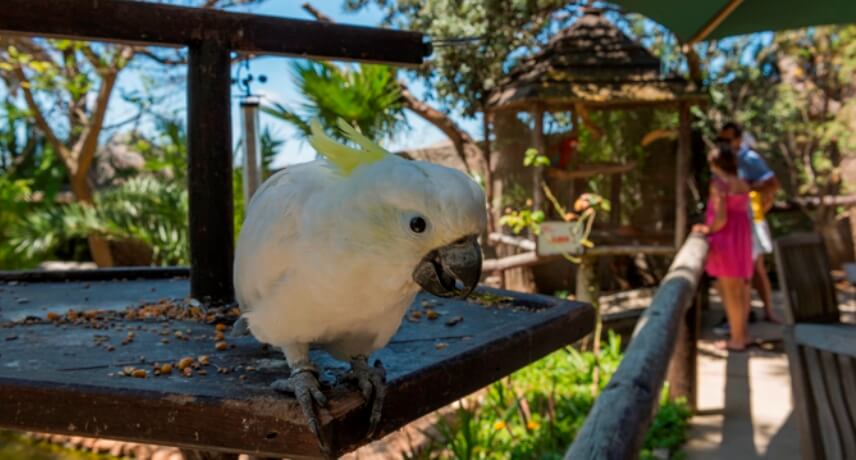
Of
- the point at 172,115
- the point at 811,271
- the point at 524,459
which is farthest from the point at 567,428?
the point at 172,115

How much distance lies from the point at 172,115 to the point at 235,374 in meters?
5.93

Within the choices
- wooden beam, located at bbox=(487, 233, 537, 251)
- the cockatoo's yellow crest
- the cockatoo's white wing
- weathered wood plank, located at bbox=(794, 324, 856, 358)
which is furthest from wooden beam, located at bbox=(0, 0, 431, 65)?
wooden beam, located at bbox=(487, 233, 537, 251)

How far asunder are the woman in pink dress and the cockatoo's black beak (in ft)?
10.9

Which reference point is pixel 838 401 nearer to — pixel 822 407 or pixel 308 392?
pixel 822 407

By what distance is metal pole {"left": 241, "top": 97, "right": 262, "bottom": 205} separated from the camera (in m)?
2.40

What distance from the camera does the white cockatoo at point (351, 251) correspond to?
89 cm

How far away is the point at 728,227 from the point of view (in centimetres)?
393

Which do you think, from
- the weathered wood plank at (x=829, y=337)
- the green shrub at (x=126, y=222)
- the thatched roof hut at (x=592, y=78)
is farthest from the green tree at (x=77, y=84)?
the weathered wood plank at (x=829, y=337)

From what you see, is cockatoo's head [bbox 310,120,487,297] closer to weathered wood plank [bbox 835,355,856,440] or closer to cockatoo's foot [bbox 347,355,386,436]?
cockatoo's foot [bbox 347,355,386,436]

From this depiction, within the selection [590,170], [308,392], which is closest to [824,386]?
[308,392]

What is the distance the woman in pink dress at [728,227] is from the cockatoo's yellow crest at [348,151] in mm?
3287

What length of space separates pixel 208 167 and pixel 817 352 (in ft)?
5.92

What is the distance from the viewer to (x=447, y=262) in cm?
89

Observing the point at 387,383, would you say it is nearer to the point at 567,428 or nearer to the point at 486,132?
the point at 567,428
